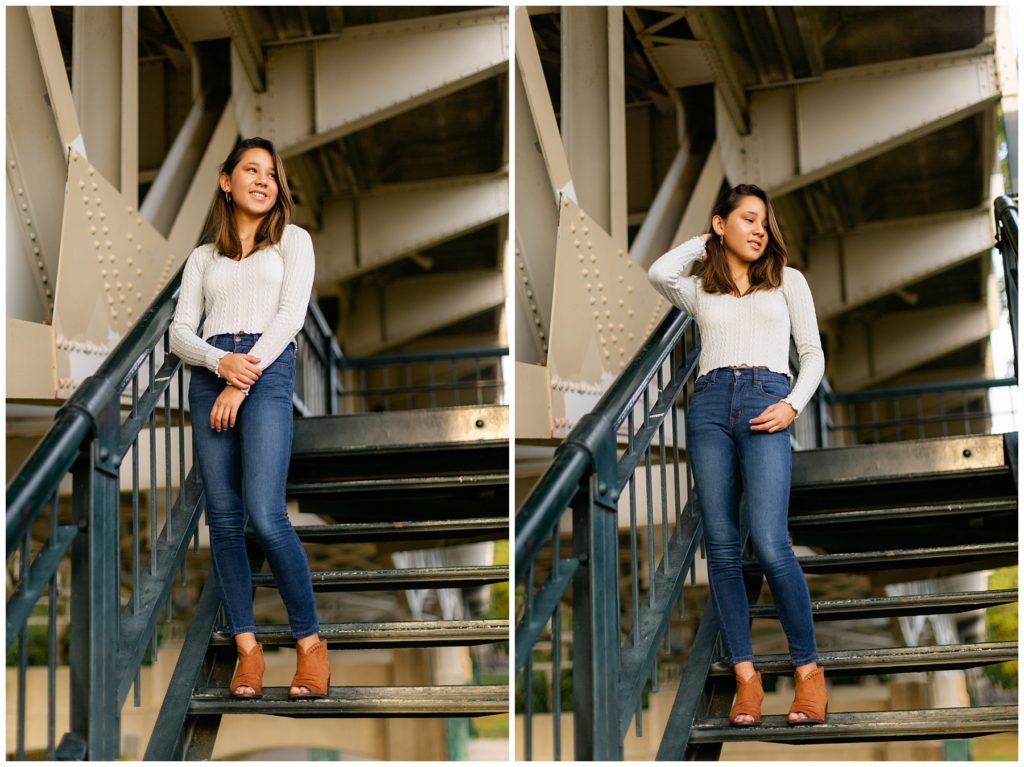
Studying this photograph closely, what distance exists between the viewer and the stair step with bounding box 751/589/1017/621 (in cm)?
338

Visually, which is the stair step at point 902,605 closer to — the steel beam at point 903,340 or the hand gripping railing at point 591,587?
the hand gripping railing at point 591,587

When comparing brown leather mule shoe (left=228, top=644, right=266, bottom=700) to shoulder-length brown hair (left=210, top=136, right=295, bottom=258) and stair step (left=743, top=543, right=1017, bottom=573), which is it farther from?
stair step (left=743, top=543, right=1017, bottom=573)

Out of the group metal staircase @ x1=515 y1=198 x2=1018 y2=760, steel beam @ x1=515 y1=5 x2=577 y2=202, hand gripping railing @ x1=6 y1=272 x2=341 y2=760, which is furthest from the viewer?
steel beam @ x1=515 y1=5 x2=577 y2=202

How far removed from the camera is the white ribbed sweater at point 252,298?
120 inches

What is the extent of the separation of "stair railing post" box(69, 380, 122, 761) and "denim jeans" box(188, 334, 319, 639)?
271mm

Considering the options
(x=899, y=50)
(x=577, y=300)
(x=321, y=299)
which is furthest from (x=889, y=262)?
(x=577, y=300)

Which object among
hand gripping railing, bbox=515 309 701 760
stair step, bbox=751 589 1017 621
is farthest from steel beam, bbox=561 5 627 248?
stair step, bbox=751 589 1017 621

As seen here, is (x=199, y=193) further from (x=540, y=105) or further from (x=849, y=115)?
(x=849, y=115)

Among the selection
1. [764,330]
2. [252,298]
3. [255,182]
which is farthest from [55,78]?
[764,330]

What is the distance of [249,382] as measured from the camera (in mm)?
2982

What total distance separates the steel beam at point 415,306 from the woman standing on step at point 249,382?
685cm

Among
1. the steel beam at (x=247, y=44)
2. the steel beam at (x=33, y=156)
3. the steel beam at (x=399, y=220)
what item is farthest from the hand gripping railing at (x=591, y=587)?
the steel beam at (x=399, y=220)

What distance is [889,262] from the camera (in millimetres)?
9469

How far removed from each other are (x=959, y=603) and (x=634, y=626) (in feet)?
3.18
